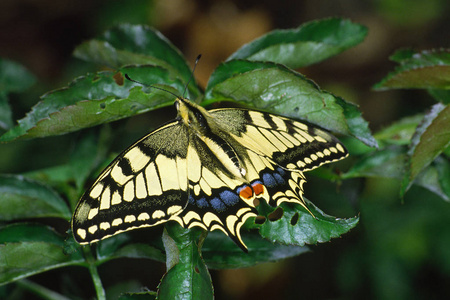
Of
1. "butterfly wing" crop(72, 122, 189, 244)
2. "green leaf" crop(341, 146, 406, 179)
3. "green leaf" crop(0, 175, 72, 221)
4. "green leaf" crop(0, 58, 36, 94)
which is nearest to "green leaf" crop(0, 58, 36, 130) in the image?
"green leaf" crop(0, 58, 36, 94)

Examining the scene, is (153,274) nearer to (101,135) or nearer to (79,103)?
(101,135)

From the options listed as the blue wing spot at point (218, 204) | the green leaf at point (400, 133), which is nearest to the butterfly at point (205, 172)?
the blue wing spot at point (218, 204)

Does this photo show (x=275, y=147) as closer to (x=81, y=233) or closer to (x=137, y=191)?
(x=137, y=191)

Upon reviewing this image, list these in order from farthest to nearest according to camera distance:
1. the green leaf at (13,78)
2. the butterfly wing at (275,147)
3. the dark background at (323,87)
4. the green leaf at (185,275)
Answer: the dark background at (323,87) → the green leaf at (13,78) → the butterfly wing at (275,147) → the green leaf at (185,275)

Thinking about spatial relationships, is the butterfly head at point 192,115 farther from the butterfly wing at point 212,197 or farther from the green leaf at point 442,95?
the green leaf at point 442,95

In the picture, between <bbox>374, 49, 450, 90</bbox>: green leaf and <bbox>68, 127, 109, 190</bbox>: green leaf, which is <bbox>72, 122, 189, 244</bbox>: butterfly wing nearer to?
<bbox>68, 127, 109, 190</bbox>: green leaf


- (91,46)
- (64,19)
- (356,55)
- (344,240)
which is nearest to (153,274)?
(344,240)

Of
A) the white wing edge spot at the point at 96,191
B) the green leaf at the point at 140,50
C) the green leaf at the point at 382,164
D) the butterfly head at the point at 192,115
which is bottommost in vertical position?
the green leaf at the point at 382,164
